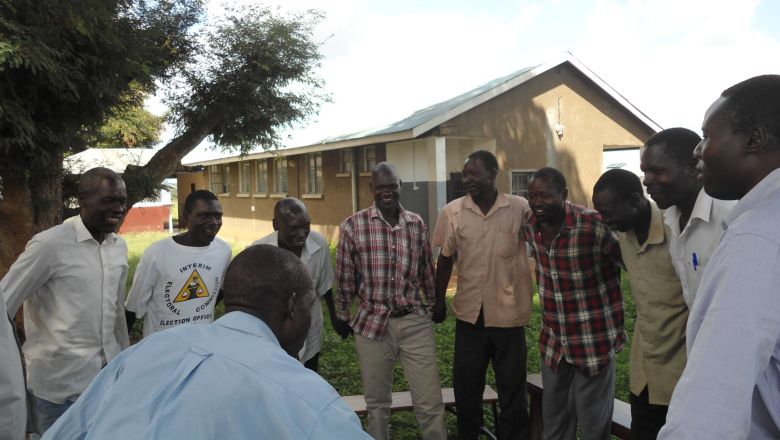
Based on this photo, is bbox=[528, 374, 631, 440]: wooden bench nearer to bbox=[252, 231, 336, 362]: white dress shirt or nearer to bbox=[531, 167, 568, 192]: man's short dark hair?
bbox=[531, 167, 568, 192]: man's short dark hair

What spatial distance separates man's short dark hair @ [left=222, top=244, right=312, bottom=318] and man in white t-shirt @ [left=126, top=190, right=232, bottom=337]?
194cm

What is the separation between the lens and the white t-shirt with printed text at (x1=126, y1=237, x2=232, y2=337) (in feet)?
11.3

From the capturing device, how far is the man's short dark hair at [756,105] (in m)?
1.41

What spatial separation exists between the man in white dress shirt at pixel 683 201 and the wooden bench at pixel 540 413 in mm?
1295

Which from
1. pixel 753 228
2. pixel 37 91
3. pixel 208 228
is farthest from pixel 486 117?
pixel 753 228

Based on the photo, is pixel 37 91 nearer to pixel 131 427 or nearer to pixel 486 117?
pixel 131 427

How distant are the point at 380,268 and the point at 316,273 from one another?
0.49 m

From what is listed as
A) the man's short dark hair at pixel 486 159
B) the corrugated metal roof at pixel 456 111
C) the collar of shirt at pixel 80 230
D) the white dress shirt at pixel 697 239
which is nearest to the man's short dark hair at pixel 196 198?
the collar of shirt at pixel 80 230

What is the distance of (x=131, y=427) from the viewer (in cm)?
127

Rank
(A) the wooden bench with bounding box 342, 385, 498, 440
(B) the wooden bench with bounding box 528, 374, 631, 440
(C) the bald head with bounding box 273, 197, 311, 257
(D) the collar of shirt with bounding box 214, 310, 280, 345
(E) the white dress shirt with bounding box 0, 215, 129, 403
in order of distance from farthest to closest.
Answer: (A) the wooden bench with bounding box 342, 385, 498, 440 < (C) the bald head with bounding box 273, 197, 311, 257 < (B) the wooden bench with bounding box 528, 374, 631, 440 < (E) the white dress shirt with bounding box 0, 215, 129, 403 < (D) the collar of shirt with bounding box 214, 310, 280, 345

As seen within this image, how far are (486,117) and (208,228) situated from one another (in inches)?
411

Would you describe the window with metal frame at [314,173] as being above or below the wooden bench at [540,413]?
above

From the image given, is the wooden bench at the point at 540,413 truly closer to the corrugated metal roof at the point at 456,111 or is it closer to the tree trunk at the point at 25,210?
the tree trunk at the point at 25,210

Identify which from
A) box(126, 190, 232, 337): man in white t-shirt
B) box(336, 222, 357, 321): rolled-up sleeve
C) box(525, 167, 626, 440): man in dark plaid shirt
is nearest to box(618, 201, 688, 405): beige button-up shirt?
box(525, 167, 626, 440): man in dark plaid shirt
